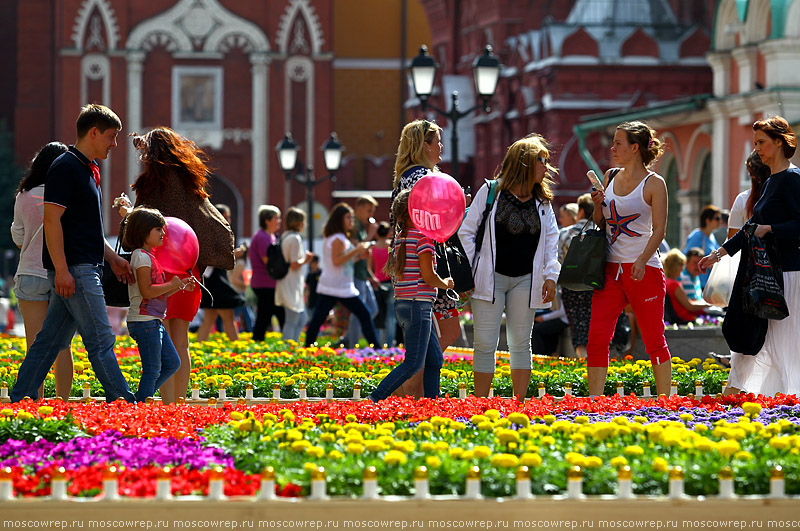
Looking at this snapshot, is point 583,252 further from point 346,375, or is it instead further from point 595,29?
point 595,29

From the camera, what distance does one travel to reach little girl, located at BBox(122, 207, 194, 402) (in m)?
8.09

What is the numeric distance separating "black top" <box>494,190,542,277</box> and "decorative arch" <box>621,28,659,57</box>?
22.5 m

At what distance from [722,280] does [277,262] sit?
646 centimetres

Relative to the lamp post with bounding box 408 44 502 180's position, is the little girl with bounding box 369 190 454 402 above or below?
below

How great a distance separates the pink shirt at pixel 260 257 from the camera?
14812mm

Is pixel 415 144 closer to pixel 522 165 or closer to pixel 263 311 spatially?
pixel 522 165

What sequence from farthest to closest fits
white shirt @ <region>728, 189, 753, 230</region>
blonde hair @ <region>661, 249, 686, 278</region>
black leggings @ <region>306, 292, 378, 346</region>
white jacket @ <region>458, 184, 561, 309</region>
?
black leggings @ <region>306, 292, 378, 346</region> < blonde hair @ <region>661, 249, 686, 278</region> < white shirt @ <region>728, 189, 753, 230</region> < white jacket @ <region>458, 184, 561, 309</region>

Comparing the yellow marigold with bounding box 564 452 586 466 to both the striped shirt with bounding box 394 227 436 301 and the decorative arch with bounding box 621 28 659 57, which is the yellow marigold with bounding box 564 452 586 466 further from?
the decorative arch with bounding box 621 28 659 57

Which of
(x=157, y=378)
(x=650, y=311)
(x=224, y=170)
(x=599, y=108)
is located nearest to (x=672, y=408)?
(x=650, y=311)

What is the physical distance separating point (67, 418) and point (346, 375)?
138 inches

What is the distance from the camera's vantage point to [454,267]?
8344mm

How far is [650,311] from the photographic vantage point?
8.45m

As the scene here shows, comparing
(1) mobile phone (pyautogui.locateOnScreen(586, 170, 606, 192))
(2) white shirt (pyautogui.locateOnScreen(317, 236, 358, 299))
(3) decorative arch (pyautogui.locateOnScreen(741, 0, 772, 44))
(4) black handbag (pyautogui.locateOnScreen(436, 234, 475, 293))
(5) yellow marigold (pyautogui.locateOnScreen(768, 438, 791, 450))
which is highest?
(3) decorative arch (pyautogui.locateOnScreen(741, 0, 772, 44))

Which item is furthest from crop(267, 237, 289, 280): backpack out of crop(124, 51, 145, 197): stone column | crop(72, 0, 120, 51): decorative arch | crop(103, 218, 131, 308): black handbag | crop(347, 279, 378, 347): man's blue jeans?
crop(72, 0, 120, 51): decorative arch
